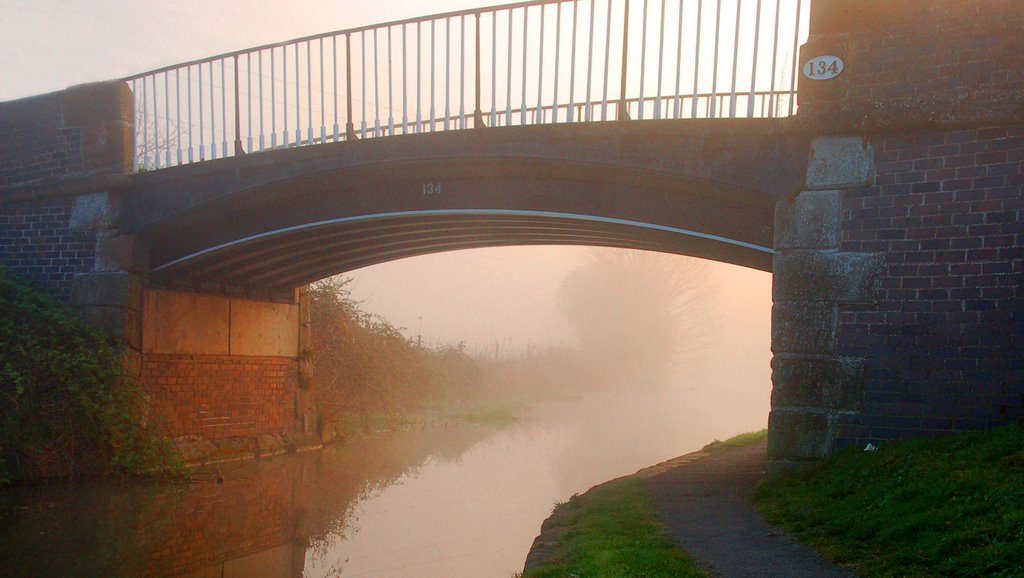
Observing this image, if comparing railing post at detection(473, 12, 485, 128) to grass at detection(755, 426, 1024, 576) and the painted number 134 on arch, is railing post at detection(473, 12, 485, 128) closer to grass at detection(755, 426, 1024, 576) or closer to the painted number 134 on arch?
the painted number 134 on arch

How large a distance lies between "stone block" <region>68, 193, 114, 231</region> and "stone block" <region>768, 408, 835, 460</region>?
11.2 m

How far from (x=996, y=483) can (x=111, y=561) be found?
7679 mm

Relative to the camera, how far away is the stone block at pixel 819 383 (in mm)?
9289

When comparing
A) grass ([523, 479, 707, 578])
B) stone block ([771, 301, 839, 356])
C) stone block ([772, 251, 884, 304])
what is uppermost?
stone block ([772, 251, 884, 304])

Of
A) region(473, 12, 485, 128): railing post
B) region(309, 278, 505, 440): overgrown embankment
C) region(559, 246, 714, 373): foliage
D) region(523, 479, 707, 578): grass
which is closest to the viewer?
region(523, 479, 707, 578): grass

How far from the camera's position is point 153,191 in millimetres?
15023

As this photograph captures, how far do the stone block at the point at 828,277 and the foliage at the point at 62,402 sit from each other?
9.38m

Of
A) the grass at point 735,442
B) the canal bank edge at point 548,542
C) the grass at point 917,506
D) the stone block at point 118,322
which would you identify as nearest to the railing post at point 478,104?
the canal bank edge at point 548,542

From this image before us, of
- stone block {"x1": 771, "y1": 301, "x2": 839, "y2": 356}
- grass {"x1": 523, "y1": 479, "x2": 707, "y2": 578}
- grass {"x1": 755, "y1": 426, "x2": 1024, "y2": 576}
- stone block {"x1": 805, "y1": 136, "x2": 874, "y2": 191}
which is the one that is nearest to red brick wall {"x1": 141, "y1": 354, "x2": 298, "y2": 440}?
grass {"x1": 523, "y1": 479, "x2": 707, "y2": 578}

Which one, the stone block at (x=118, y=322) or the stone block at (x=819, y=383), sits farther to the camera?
the stone block at (x=118, y=322)

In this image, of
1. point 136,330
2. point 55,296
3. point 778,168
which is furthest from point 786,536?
point 55,296

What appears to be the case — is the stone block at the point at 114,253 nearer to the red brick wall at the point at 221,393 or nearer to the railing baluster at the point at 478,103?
the red brick wall at the point at 221,393

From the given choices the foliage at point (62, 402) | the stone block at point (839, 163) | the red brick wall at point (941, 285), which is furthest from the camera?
the foliage at point (62, 402)

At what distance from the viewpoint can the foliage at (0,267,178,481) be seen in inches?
496
